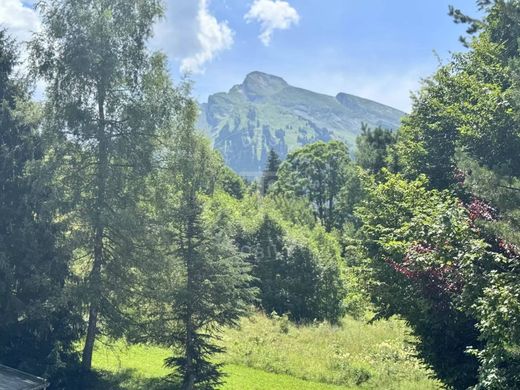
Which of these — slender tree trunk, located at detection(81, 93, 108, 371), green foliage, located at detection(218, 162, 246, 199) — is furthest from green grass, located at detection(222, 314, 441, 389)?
green foliage, located at detection(218, 162, 246, 199)

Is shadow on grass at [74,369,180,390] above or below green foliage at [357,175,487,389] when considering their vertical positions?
below

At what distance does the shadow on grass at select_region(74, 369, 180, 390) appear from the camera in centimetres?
1777

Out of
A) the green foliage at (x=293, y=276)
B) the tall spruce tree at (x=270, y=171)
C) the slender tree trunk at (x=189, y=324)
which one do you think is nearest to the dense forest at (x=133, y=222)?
the slender tree trunk at (x=189, y=324)

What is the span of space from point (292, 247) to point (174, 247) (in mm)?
17796

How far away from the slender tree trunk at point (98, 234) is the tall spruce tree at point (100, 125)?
37 millimetres

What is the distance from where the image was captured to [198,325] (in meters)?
16.6

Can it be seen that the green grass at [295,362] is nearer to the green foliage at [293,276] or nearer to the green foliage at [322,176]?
the green foliage at [293,276]

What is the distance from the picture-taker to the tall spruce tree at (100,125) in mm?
17484

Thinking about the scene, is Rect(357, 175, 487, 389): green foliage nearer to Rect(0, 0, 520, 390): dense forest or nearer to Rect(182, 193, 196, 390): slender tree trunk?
Rect(0, 0, 520, 390): dense forest

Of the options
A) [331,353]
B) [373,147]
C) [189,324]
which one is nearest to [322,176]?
[373,147]

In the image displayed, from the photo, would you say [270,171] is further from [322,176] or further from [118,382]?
[118,382]

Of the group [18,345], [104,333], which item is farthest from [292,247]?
[18,345]

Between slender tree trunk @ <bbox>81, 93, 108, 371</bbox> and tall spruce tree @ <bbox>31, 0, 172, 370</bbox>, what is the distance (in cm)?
4

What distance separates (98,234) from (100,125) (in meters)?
4.22
